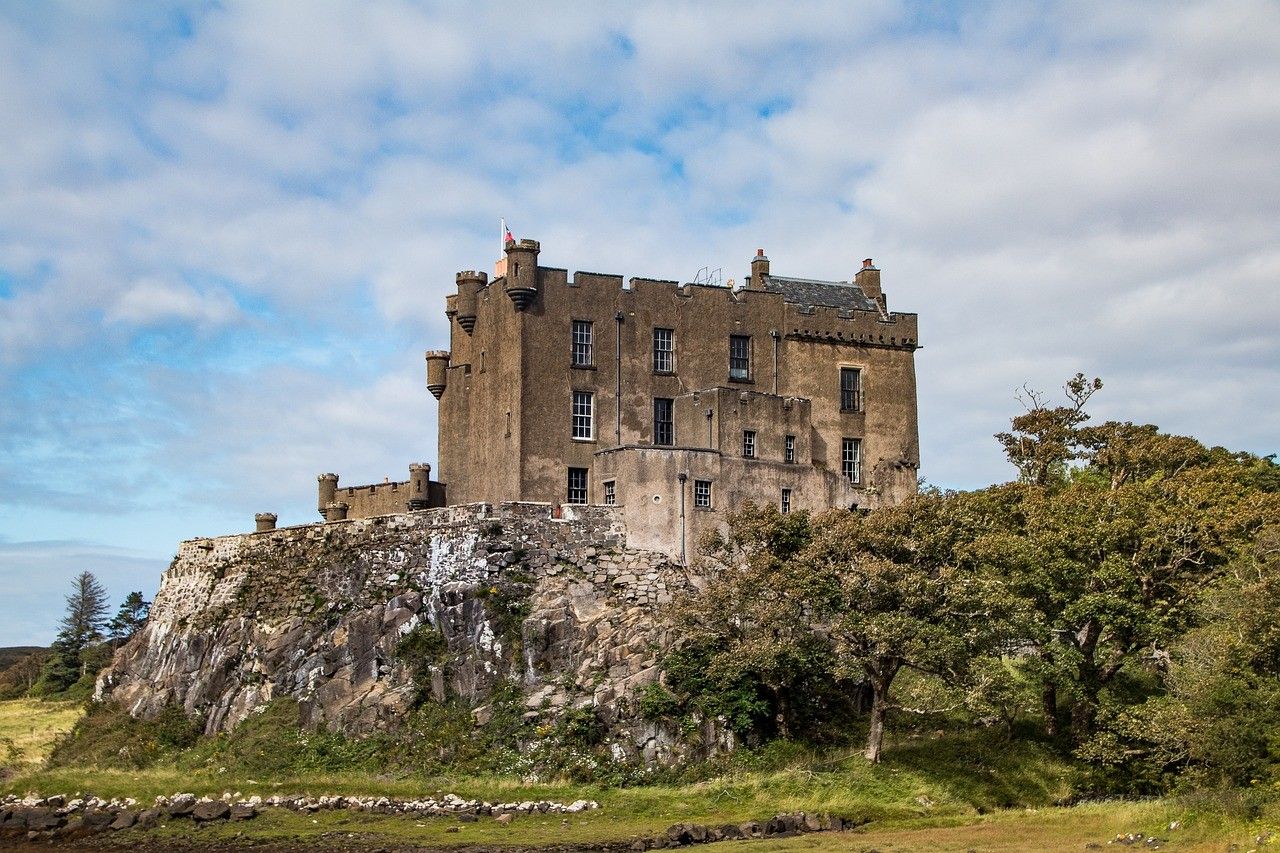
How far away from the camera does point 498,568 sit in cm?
5034

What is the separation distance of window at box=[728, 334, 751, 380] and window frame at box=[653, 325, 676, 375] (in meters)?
2.36

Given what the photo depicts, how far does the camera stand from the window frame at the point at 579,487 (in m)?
54.2

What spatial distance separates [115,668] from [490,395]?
61.9 ft

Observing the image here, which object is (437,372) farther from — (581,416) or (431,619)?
(431,619)

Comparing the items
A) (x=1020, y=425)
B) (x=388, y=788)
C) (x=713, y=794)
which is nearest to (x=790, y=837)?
(x=713, y=794)

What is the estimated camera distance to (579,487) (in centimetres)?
5453

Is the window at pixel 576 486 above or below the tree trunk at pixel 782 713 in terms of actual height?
above

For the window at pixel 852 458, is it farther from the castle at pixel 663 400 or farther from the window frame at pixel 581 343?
the window frame at pixel 581 343

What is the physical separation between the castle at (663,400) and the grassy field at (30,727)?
1223cm

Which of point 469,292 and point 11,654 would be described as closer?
point 469,292

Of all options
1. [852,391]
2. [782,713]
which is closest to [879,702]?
[782,713]

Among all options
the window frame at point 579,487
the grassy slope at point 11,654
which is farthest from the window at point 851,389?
the grassy slope at point 11,654

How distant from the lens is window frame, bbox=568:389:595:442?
54.9 metres

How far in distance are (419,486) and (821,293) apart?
60.1 ft
